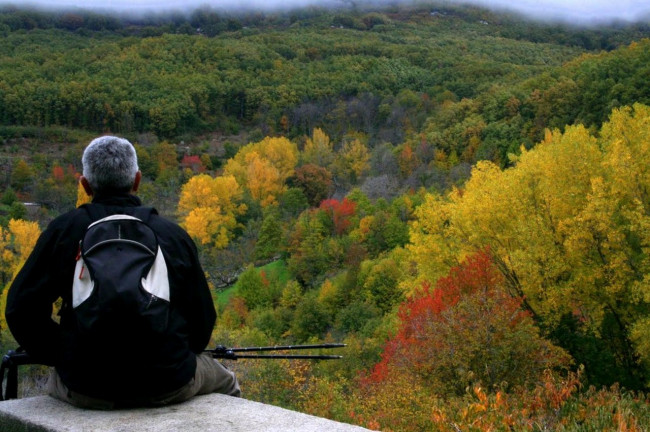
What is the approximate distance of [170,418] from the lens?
12.1 feet

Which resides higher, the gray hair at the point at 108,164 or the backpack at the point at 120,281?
the gray hair at the point at 108,164

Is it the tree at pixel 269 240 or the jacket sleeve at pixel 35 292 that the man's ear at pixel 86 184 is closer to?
the jacket sleeve at pixel 35 292

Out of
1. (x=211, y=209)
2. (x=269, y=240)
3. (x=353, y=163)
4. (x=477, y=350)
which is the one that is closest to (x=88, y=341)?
(x=477, y=350)

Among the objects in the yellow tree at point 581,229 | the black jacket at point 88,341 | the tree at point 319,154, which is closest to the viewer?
the black jacket at point 88,341

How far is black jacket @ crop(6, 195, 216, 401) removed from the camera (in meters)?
3.66

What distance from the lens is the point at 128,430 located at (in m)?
3.49

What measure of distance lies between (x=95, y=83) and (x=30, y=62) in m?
30.5

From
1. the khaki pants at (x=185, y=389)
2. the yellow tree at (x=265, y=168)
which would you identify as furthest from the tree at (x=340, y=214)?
the khaki pants at (x=185, y=389)

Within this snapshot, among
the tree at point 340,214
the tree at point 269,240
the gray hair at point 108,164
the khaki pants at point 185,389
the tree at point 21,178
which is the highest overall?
the gray hair at point 108,164

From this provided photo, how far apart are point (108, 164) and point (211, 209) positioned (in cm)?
7224

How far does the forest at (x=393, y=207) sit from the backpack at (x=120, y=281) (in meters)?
2.25

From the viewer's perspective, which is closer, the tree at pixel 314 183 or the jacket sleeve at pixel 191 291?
the jacket sleeve at pixel 191 291

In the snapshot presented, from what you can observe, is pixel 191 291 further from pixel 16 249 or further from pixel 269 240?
pixel 269 240

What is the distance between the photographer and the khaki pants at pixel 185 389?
381cm
